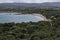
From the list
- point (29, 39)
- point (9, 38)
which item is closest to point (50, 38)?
point (29, 39)

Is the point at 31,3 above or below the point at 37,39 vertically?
below

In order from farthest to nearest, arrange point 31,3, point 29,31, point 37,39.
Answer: point 31,3, point 29,31, point 37,39

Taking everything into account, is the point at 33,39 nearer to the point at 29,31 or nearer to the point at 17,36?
the point at 17,36

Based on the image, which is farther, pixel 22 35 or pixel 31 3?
pixel 31 3

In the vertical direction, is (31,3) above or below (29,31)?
below

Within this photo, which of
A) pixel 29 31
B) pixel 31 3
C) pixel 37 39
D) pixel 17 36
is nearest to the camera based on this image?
pixel 37 39

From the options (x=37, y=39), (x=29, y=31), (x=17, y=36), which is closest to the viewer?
(x=37, y=39)

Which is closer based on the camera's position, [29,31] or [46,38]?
[46,38]

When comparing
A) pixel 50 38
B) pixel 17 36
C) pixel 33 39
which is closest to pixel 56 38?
pixel 50 38

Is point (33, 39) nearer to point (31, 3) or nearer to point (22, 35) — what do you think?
point (22, 35)
